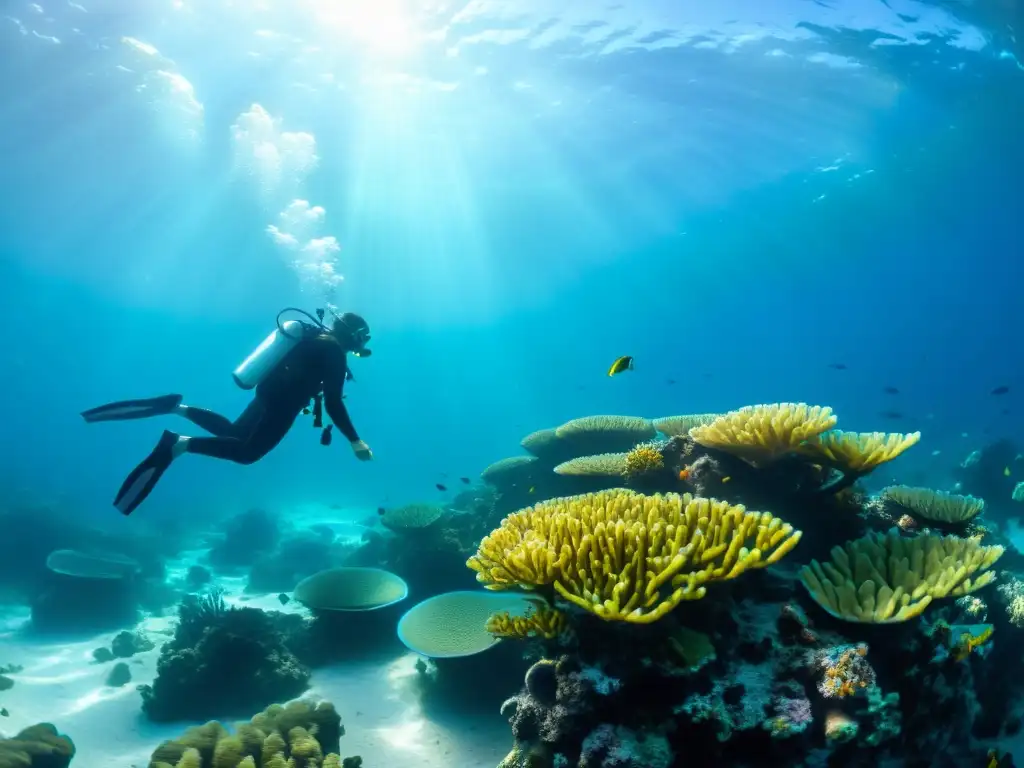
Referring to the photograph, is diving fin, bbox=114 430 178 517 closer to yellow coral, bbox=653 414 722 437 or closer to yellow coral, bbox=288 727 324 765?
yellow coral, bbox=288 727 324 765

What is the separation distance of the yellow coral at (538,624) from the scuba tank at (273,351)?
17.9 ft

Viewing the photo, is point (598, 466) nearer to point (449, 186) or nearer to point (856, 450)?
point (856, 450)

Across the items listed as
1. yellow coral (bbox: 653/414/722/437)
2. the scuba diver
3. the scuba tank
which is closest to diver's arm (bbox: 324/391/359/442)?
the scuba diver

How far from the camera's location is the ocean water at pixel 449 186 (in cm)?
2130

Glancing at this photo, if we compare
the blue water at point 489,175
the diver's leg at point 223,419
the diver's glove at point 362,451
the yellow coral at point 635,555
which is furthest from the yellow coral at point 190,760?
the blue water at point 489,175

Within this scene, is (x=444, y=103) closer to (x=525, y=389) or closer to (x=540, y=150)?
(x=540, y=150)

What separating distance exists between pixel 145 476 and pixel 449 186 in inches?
1459

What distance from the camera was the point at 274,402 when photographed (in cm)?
745

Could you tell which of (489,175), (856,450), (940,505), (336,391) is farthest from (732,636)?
(489,175)

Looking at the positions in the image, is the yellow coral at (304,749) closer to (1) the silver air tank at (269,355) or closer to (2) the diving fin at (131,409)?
(1) the silver air tank at (269,355)

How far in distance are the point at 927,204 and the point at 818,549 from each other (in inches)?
2002

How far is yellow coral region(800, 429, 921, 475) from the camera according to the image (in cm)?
421

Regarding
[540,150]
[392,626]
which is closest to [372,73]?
[540,150]

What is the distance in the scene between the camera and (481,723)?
6.19 metres
